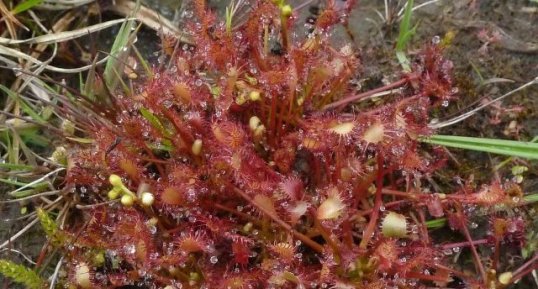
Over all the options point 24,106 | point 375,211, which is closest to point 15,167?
point 24,106

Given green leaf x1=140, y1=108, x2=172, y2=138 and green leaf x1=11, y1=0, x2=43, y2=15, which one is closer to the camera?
green leaf x1=140, y1=108, x2=172, y2=138

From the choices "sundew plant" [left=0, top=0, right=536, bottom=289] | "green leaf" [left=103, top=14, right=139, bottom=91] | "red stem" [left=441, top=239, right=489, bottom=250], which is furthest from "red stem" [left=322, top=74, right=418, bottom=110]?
"green leaf" [left=103, top=14, right=139, bottom=91]

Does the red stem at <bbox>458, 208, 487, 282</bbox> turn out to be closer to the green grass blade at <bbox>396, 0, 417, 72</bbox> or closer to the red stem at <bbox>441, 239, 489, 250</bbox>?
the red stem at <bbox>441, 239, 489, 250</bbox>

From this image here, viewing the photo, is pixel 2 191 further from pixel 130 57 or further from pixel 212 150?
pixel 212 150

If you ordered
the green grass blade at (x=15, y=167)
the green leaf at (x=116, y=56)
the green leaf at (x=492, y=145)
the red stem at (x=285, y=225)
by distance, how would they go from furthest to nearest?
the green leaf at (x=116, y=56)
the green grass blade at (x=15, y=167)
the green leaf at (x=492, y=145)
the red stem at (x=285, y=225)

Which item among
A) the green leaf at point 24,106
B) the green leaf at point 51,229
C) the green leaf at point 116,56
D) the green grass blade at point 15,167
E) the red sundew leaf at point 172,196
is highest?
the green leaf at point 116,56

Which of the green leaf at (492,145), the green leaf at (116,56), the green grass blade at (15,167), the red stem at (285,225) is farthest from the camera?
the green leaf at (116,56)

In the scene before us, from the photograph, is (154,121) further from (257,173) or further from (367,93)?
(367,93)

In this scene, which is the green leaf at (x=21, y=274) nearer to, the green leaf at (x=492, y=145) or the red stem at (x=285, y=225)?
the red stem at (x=285, y=225)

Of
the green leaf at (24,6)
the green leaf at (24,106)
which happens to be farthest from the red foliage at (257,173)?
the green leaf at (24,6)
